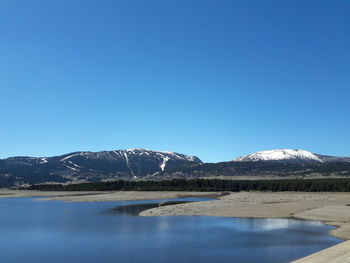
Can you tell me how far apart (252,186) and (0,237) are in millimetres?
115997

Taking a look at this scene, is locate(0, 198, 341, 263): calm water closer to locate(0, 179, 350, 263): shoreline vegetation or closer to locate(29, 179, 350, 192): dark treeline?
locate(0, 179, 350, 263): shoreline vegetation

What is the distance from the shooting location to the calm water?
37.2m

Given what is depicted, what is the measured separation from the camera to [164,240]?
4569 cm

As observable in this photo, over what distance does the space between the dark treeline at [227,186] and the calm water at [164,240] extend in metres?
75.0

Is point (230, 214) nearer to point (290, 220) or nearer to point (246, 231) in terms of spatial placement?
point (290, 220)

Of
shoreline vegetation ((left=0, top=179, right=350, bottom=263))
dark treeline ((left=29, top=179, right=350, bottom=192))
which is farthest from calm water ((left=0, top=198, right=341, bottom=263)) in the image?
dark treeline ((left=29, top=179, right=350, bottom=192))

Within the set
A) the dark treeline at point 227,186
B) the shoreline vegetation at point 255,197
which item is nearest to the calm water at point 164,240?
the shoreline vegetation at point 255,197

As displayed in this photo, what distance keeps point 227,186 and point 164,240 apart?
120 metres

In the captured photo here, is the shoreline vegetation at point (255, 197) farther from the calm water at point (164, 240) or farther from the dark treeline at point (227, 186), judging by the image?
the calm water at point (164, 240)

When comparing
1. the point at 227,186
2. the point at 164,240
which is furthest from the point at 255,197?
the point at 164,240

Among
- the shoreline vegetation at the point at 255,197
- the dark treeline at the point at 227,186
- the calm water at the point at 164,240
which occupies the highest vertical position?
the dark treeline at the point at 227,186

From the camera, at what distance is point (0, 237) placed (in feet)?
172

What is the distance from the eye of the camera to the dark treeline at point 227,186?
131 m

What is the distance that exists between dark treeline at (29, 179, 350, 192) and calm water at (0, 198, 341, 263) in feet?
246
